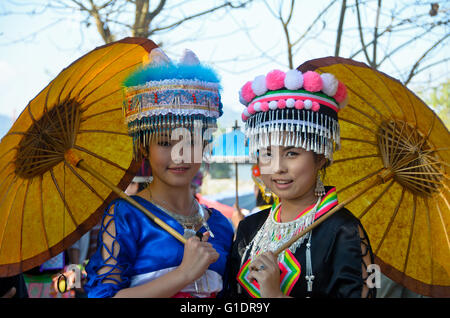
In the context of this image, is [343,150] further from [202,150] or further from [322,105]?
[202,150]

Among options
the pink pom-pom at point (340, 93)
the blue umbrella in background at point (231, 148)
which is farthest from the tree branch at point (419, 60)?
the pink pom-pom at point (340, 93)

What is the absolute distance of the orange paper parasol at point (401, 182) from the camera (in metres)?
2.33

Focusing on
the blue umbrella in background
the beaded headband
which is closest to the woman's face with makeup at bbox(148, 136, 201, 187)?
the beaded headband

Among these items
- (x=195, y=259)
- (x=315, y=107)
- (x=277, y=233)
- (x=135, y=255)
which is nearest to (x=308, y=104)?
(x=315, y=107)

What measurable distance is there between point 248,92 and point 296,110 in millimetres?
286

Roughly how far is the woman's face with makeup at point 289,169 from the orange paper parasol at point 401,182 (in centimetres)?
37

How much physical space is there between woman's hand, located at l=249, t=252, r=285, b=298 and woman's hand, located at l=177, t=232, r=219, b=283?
0.22 metres

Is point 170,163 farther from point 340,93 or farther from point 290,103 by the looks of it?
point 340,93

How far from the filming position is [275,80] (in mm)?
2043

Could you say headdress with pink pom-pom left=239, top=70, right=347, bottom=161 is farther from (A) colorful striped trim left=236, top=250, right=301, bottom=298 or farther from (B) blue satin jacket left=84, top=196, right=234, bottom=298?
(B) blue satin jacket left=84, top=196, right=234, bottom=298

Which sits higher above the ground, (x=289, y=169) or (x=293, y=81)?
(x=293, y=81)

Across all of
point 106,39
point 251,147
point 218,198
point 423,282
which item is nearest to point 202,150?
point 251,147

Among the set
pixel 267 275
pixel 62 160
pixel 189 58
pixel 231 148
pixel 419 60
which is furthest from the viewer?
pixel 231 148

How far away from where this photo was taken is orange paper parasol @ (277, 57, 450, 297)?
7.64 feet
